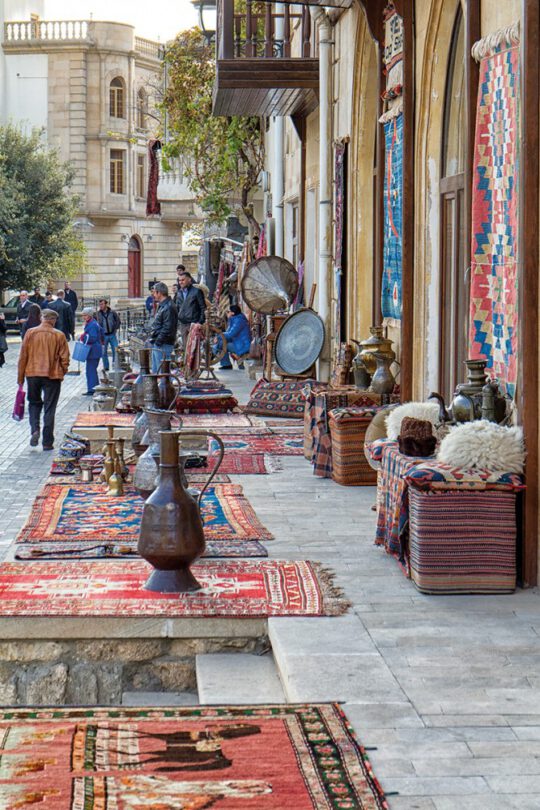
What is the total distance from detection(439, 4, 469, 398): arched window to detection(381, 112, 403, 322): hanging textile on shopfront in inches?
43.8

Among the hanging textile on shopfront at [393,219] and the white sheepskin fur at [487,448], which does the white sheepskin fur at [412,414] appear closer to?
the white sheepskin fur at [487,448]

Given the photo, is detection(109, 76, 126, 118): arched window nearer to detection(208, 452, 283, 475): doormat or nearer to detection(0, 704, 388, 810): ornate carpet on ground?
detection(208, 452, 283, 475): doormat

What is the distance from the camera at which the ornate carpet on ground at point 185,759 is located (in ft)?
13.3

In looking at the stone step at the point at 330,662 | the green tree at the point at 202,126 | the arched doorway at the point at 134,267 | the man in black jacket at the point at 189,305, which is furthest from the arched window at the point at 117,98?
the stone step at the point at 330,662

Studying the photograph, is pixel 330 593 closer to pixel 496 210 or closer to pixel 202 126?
pixel 496 210

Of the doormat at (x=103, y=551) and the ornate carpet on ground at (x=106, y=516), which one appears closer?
the doormat at (x=103, y=551)

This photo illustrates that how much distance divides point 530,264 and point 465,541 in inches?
53.6

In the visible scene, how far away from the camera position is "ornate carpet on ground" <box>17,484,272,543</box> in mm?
7844

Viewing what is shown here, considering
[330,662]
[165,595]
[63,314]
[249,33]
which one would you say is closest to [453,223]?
[165,595]

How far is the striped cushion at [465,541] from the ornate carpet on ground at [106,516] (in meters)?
1.47

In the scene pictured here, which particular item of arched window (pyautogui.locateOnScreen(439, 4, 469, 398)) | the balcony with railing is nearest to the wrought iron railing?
the balcony with railing

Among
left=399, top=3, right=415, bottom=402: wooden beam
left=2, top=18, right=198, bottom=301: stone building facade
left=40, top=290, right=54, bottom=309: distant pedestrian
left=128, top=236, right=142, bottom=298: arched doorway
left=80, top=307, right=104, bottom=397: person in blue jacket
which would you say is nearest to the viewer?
left=399, top=3, right=415, bottom=402: wooden beam

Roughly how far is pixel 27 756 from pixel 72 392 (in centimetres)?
1587

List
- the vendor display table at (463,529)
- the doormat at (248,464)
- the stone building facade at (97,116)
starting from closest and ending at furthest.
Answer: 1. the vendor display table at (463,529)
2. the doormat at (248,464)
3. the stone building facade at (97,116)
